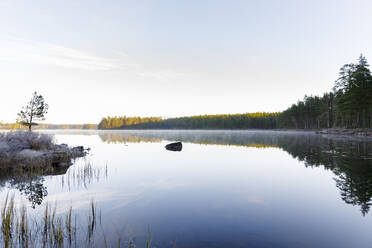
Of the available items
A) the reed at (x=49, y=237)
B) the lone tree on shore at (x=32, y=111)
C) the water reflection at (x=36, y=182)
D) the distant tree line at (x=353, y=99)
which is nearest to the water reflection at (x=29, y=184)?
the water reflection at (x=36, y=182)

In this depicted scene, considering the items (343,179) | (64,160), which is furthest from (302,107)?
(64,160)

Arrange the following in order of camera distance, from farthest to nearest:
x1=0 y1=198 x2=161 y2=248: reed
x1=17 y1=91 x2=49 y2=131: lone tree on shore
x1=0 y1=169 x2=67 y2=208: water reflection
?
1. x1=17 y1=91 x2=49 y2=131: lone tree on shore
2. x1=0 y1=169 x2=67 y2=208: water reflection
3. x1=0 y1=198 x2=161 y2=248: reed

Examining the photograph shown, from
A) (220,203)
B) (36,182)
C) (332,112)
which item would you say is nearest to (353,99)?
(332,112)

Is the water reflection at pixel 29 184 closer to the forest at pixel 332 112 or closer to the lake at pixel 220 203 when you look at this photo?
the lake at pixel 220 203

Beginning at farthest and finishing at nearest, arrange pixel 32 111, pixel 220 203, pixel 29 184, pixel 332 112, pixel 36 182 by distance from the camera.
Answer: pixel 332 112 → pixel 32 111 → pixel 36 182 → pixel 29 184 → pixel 220 203

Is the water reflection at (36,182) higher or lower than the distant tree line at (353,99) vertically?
lower

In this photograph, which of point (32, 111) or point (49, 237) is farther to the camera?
point (32, 111)

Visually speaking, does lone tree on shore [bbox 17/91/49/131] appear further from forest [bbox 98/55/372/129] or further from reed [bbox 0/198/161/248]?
forest [bbox 98/55/372/129]

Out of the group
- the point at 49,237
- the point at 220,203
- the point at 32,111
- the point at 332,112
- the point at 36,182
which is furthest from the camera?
the point at 332,112

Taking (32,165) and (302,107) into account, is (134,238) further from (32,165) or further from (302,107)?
(302,107)

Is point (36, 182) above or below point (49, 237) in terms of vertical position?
below

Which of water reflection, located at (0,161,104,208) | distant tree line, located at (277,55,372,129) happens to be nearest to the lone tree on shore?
water reflection, located at (0,161,104,208)

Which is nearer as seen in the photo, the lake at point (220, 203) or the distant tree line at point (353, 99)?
the lake at point (220, 203)

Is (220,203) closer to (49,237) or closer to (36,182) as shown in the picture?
(49,237)
